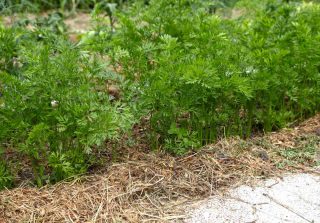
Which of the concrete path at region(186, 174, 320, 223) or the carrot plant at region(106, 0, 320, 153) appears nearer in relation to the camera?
the concrete path at region(186, 174, 320, 223)

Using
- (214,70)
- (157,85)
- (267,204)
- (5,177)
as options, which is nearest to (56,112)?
(5,177)

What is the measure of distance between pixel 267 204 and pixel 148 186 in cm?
75

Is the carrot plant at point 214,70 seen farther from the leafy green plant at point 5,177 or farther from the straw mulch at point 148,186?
the leafy green plant at point 5,177

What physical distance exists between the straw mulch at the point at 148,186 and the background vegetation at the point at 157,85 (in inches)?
4.9

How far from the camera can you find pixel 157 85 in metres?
3.18

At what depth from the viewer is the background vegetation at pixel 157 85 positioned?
299 cm

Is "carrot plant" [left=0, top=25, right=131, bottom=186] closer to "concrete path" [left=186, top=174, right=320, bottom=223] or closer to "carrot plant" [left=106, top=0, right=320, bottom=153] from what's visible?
"carrot plant" [left=106, top=0, right=320, bottom=153]

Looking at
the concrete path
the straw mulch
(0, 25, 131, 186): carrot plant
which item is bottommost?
the concrete path

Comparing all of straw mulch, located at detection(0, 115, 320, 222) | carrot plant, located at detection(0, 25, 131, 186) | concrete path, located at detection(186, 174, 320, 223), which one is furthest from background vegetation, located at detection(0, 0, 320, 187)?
concrete path, located at detection(186, 174, 320, 223)

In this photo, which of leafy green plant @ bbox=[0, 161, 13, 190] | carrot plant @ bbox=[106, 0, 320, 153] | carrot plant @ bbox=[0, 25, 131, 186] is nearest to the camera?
carrot plant @ bbox=[0, 25, 131, 186]

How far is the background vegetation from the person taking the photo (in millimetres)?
2994

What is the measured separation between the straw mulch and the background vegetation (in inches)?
4.9

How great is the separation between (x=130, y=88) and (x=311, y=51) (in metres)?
1.43

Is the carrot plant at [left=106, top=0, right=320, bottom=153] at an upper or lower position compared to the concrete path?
upper
